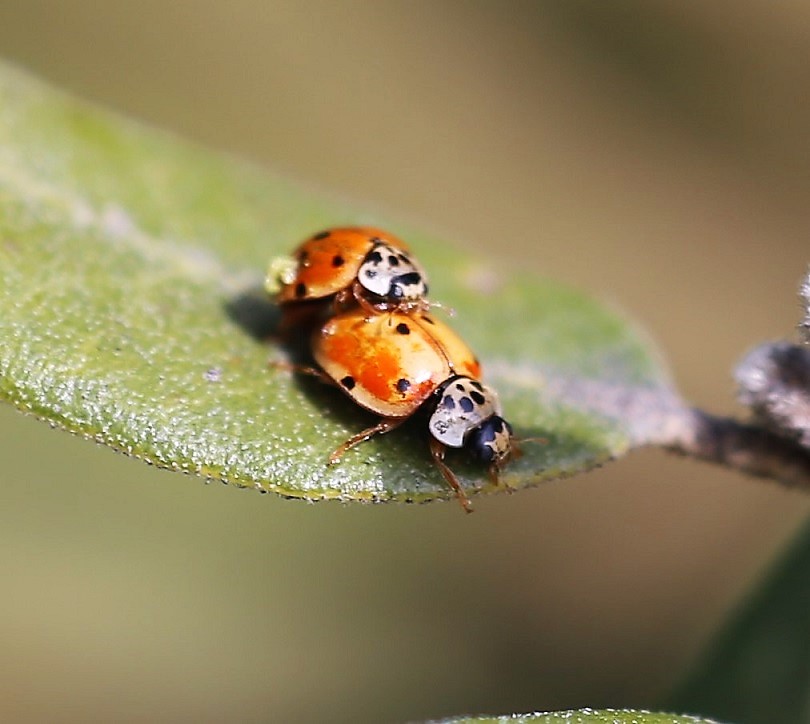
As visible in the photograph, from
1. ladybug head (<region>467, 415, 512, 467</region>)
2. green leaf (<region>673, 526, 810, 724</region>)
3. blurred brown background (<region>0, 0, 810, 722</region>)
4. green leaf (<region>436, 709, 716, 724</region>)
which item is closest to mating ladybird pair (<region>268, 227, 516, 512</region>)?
ladybug head (<region>467, 415, 512, 467</region>)

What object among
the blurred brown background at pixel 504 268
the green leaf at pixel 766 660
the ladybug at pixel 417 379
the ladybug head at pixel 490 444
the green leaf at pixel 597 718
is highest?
the blurred brown background at pixel 504 268

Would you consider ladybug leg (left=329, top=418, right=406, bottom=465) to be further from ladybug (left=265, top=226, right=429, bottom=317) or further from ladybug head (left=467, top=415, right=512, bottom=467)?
ladybug (left=265, top=226, right=429, bottom=317)

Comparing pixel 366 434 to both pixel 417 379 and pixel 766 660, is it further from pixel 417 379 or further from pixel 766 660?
pixel 766 660

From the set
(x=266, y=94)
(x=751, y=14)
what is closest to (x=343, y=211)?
(x=266, y=94)

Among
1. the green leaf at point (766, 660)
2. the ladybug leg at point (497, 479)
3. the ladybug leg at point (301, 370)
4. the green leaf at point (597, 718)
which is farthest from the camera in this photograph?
the green leaf at point (766, 660)

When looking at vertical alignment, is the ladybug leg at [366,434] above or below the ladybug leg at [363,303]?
below

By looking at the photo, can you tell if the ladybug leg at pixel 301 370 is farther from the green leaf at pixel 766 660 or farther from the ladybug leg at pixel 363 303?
the green leaf at pixel 766 660

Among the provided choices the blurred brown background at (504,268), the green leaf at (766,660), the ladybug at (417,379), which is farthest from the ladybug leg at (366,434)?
the green leaf at (766,660)

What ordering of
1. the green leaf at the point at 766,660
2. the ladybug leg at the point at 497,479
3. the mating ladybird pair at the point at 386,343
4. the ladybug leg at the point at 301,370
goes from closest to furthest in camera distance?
the ladybug leg at the point at 497,479 < the mating ladybird pair at the point at 386,343 < the ladybug leg at the point at 301,370 < the green leaf at the point at 766,660

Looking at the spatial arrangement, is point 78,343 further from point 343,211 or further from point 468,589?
point 468,589
